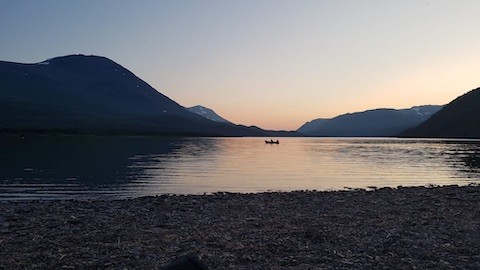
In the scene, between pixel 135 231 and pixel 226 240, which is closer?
pixel 226 240

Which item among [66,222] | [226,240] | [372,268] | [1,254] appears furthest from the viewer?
[66,222]

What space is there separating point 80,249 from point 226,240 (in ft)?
15.5

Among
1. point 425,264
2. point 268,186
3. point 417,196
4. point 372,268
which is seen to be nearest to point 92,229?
point 372,268

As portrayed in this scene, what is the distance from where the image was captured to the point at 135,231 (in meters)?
16.1

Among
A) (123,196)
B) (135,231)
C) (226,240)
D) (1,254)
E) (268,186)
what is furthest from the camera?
(268,186)

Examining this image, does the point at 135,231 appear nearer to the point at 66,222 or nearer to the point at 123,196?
the point at 66,222

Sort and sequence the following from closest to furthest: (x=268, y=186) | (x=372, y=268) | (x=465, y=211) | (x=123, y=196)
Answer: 1. (x=372, y=268)
2. (x=465, y=211)
3. (x=123, y=196)
4. (x=268, y=186)

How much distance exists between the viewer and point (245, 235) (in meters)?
15.2

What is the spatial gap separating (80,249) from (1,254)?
2.22 meters

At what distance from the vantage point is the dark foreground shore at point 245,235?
12062 mm

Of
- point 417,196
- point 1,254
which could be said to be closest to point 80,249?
point 1,254

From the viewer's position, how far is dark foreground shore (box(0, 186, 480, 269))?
12.1 meters

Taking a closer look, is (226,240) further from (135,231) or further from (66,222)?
(66,222)

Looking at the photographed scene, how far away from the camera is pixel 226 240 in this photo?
1446cm
